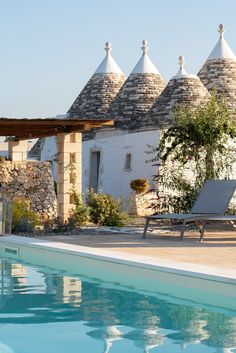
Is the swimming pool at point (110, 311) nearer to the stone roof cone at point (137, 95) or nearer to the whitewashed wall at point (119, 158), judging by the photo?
the whitewashed wall at point (119, 158)

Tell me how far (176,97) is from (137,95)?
12.2ft

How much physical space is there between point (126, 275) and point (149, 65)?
23.2 m

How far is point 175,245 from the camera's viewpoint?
12.2 metres

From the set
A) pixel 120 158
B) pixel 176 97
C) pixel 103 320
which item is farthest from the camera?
pixel 120 158

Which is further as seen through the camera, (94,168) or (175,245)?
(94,168)

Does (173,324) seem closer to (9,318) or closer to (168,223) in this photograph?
(9,318)

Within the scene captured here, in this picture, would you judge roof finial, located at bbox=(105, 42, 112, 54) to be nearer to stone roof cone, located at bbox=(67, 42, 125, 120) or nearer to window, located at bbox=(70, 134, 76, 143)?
stone roof cone, located at bbox=(67, 42, 125, 120)

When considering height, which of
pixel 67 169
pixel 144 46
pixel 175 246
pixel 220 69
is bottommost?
pixel 175 246

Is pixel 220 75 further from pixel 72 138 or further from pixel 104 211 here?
pixel 104 211

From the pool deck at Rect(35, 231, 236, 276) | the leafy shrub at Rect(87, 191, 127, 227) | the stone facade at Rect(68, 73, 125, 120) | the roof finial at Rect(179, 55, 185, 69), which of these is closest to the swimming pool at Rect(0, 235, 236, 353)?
the pool deck at Rect(35, 231, 236, 276)

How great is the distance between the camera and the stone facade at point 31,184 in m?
19.3

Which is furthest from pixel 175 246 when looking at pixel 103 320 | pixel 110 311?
pixel 103 320

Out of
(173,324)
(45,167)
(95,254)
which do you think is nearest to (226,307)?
(173,324)

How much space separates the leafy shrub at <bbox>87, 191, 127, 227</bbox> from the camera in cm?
1756
